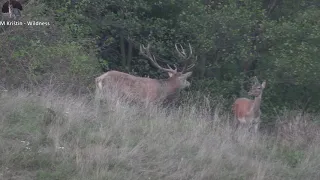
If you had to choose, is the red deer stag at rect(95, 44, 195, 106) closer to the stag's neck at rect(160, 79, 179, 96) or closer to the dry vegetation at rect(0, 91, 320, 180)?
the stag's neck at rect(160, 79, 179, 96)

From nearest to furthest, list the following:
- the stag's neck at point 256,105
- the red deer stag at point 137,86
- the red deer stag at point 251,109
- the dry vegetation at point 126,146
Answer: the dry vegetation at point 126,146 < the red deer stag at point 137,86 < the red deer stag at point 251,109 < the stag's neck at point 256,105

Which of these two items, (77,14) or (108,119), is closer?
(108,119)

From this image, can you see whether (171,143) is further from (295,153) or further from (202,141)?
(295,153)

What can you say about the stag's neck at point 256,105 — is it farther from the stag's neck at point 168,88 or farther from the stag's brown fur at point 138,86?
the stag's neck at point 168,88

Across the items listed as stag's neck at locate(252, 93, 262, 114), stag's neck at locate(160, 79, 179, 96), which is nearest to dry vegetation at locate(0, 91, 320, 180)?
stag's neck at locate(160, 79, 179, 96)

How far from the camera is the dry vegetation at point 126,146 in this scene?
362 inches

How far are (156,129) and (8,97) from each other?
2372 mm

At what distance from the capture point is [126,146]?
1005cm

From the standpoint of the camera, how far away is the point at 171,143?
10.7m

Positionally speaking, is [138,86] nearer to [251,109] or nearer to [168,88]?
[168,88]

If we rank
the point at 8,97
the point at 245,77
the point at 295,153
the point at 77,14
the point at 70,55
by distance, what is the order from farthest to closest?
the point at 245,77, the point at 77,14, the point at 70,55, the point at 295,153, the point at 8,97

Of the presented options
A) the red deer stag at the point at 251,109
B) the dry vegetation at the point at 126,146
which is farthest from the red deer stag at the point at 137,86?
the dry vegetation at the point at 126,146

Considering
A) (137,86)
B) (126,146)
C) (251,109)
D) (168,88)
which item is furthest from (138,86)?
(126,146)

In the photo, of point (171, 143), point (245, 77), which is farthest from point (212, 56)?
point (171, 143)
